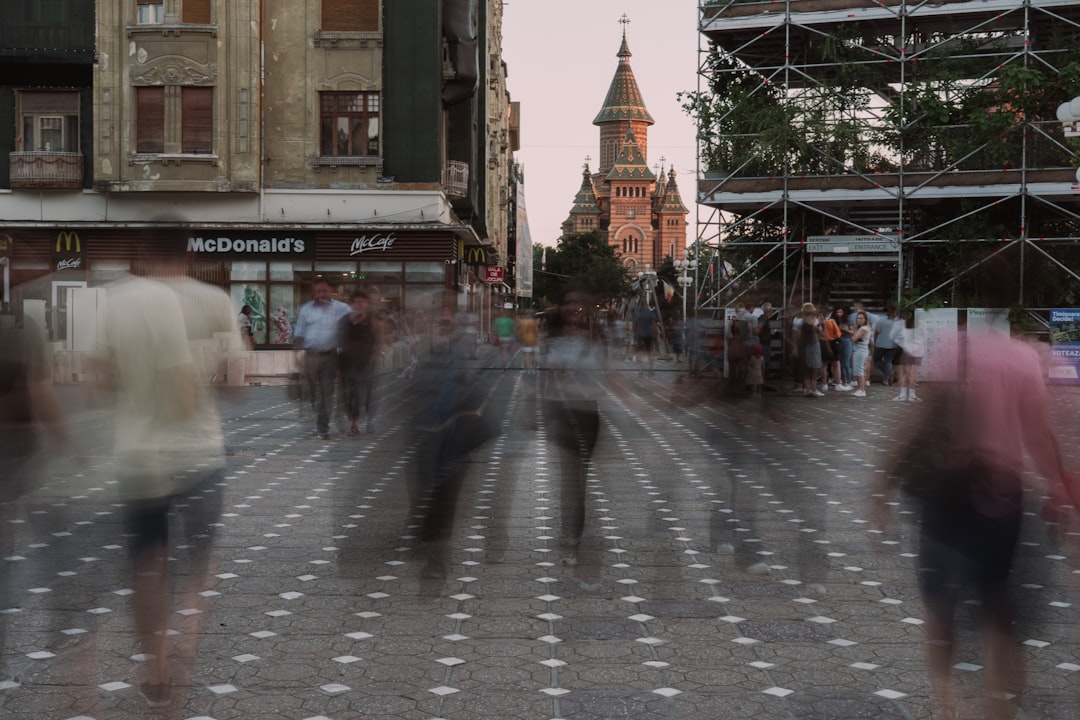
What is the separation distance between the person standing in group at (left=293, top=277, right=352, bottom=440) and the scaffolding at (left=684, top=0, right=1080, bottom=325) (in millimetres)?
15422

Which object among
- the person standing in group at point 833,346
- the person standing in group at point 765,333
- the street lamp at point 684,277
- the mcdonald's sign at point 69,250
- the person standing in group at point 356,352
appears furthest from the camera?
the street lamp at point 684,277

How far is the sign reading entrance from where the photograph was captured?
31.3 m

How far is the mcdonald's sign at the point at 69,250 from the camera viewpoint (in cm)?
3353

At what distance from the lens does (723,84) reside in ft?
116

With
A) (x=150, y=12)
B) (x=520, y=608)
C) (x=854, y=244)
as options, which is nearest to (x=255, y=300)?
(x=150, y=12)

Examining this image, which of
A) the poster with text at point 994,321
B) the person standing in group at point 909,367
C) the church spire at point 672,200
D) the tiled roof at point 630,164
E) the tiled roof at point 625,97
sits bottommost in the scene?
the person standing in group at point 909,367

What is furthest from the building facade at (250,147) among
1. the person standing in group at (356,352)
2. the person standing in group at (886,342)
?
the person standing in group at (356,352)

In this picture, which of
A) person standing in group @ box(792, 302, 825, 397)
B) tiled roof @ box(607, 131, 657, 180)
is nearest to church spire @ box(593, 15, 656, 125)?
tiled roof @ box(607, 131, 657, 180)

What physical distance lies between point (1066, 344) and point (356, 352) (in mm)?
17549

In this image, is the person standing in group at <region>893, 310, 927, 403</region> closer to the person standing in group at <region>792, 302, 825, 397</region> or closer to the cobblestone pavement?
the person standing in group at <region>792, 302, 825, 397</region>

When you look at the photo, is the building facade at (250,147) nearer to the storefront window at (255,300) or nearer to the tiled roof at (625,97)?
the storefront window at (255,300)

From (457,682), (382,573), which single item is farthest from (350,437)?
(457,682)

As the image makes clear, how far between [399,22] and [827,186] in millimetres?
11646

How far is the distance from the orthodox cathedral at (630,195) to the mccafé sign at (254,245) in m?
141
